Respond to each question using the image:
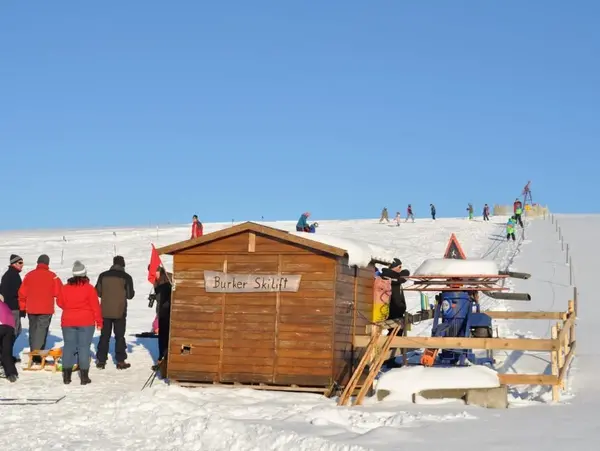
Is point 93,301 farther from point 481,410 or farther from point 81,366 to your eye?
point 481,410

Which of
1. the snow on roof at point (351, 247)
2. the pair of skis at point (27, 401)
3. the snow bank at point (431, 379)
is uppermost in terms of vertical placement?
the snow on roof at point (351, 247)

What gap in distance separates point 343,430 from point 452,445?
4.93 feet

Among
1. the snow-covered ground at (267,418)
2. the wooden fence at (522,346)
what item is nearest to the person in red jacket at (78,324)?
the snow-covered ground at (267,418)

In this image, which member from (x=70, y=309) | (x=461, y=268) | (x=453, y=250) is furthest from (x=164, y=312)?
(x=453, y=250)

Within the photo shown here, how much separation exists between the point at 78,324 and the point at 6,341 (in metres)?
1.09

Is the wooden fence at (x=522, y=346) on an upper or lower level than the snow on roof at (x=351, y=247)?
lower

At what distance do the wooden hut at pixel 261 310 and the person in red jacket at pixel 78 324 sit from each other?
1339 mm

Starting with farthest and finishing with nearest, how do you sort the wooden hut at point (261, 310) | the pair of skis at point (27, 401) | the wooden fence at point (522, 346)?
the wooden hut at point (261, 310) → the wooden fence at point (522, 346) → the pair of skis at point (27, 401)

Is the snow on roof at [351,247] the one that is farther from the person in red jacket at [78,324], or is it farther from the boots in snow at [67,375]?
the boots in snow at [67,375]

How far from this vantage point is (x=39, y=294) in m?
15.4

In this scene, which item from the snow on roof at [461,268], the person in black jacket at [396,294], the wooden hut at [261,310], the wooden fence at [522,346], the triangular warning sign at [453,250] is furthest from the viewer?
the triangular warning sign at [453,250]

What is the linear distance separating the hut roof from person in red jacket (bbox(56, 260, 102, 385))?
1.41m

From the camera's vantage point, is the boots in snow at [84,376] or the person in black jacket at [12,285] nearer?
the boots in snow at [84,376]

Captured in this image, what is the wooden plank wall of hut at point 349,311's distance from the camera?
14055 mm
